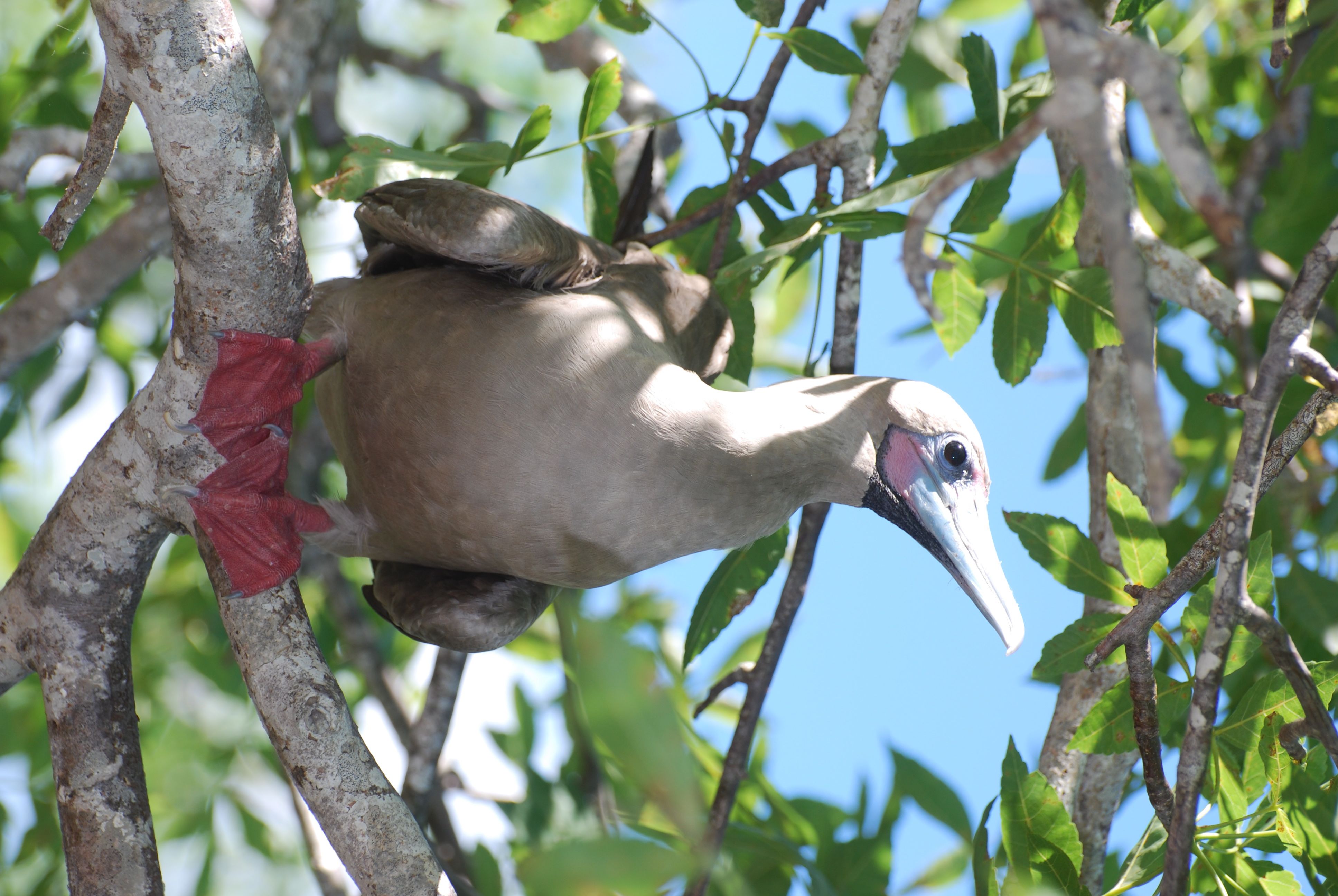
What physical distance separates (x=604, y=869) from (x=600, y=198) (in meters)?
1.97

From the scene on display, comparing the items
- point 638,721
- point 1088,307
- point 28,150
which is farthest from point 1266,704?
point 28,150

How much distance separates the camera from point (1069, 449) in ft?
10.7

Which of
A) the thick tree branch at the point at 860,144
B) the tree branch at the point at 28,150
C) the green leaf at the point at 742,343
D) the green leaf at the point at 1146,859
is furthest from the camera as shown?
the tree branch at the point at 28,150

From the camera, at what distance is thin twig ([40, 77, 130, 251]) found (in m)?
1.74

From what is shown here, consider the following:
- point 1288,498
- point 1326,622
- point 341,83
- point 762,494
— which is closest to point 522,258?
point 762,494

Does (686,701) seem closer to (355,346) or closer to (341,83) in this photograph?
(355,346)

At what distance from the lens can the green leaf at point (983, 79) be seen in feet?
7.41

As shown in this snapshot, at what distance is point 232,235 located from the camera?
1764 millimetres

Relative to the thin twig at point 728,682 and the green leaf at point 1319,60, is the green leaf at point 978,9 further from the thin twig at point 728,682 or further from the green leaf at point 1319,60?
the thin twig at point 728,682

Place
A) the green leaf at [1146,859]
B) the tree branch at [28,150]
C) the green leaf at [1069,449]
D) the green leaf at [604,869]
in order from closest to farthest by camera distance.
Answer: the green leaf at [604,869] → the green leaf at [1146,859] → the tree branch at [28,150] → the green leaf at [1069,449]

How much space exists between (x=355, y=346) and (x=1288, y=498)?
8.05 feet

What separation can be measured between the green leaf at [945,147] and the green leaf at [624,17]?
2.16 feet

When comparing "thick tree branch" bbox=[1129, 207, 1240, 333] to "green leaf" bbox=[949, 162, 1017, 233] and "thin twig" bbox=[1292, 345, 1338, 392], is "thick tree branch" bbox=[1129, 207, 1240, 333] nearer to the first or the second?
"green leaf" bbox=[949, 162, 1017, 233]

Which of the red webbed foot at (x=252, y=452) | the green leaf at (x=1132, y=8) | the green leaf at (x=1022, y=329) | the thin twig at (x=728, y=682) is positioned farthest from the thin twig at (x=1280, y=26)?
the red webbed foot at (x=252, y=452)
